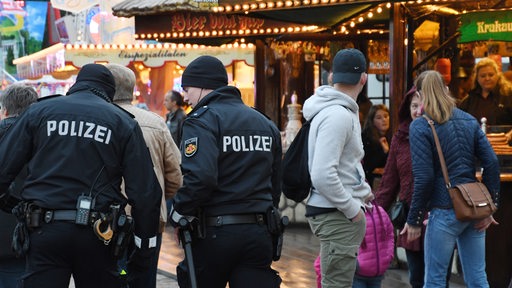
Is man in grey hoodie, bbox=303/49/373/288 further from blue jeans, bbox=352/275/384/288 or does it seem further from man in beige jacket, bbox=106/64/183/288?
man in beige jacket, bbox=106/64/183/288

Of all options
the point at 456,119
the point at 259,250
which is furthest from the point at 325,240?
the point at 456,119

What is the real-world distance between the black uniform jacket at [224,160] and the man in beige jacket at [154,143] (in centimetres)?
118

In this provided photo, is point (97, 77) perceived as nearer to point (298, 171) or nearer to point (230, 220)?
point (230, 220)

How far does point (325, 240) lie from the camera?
5.41 metres

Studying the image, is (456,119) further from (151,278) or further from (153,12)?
(153,12)

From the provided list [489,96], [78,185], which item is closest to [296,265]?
[489,96]

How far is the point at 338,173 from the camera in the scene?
17.6ft

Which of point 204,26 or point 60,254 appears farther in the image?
point 204,26

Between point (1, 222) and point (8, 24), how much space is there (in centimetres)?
4429

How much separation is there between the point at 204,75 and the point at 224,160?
0.55 meters

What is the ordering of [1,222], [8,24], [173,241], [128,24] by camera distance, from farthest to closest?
1. [8,24]
2. [128,24]
3. [173,241]
4. [1,222]

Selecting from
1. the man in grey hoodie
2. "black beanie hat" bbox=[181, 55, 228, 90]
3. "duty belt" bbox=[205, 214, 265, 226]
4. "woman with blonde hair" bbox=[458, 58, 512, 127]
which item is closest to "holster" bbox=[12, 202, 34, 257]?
"duty belt" bbox=[205, 214, 265, 226]

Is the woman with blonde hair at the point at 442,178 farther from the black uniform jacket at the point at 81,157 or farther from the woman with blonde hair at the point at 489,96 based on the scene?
the woman with blonde hair at the point at 489,96

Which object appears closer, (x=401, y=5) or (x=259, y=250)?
Answer: (x=259, y=250)
